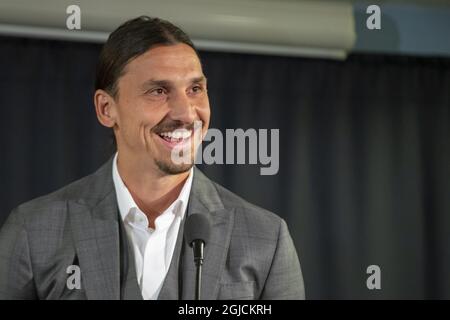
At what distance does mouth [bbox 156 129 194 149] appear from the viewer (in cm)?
222

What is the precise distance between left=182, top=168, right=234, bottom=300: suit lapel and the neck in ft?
0.28

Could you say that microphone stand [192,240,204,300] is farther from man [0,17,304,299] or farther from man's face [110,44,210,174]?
man's face [110,44,210,174]

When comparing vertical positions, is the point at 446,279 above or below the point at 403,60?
below

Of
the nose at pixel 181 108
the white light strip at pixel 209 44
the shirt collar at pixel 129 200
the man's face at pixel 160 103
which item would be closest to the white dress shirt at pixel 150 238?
the shirt collar at pixel 129 200

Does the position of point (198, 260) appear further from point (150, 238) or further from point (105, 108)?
point (105, 108)

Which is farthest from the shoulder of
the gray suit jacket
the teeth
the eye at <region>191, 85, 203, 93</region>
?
the eye at <region>191, 85, 203, 93</region>

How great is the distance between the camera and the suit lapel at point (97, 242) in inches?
84.4

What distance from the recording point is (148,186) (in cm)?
226

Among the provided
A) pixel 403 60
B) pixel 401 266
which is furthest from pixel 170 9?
pixel 401 266

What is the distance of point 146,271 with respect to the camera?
2.20 metres

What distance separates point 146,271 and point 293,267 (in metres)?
0.51

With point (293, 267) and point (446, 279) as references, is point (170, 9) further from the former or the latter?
point (446, 279)

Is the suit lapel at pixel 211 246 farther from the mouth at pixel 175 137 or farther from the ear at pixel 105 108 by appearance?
the ear at pixel 105 108

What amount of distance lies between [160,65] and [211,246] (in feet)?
2.06
